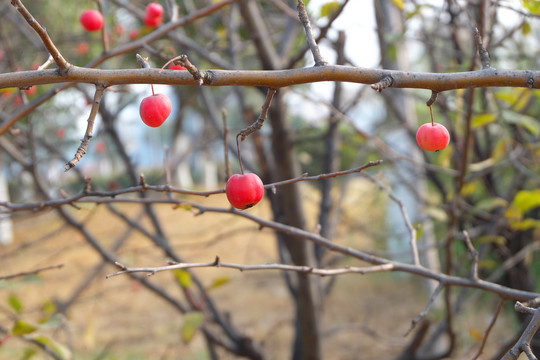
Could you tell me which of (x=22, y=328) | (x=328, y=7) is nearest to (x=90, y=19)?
(x=328, y=7)

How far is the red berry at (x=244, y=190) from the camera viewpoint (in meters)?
0.79

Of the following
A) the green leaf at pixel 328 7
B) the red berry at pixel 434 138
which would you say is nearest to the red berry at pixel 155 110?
the red berry at pixel 434 138

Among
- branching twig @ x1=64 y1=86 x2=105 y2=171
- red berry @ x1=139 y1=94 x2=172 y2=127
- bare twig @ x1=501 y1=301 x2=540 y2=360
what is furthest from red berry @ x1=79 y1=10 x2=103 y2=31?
bare twig @ x1=501 y1=301 x2=540 y2=360

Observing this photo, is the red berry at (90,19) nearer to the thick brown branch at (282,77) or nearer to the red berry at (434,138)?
the thick brown branch at (282,77)

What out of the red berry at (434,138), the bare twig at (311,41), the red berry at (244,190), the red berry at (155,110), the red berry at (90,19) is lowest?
the red berry at (244,190)

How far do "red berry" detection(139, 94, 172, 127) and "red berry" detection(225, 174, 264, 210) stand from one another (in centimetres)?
14

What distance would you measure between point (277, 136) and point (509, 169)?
80.3 inches

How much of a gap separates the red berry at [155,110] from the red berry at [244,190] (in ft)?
0.47

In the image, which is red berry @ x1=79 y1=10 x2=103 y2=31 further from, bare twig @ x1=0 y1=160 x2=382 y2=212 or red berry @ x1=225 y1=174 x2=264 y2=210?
red berry @ x1=225 y1=174 x2=264 y2=210

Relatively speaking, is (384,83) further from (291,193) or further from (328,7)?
(291,193)

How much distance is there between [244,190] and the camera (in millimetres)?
791

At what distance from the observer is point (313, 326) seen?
1.92 meters

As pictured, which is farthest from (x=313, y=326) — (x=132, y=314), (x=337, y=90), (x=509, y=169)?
(x=132, y=314)

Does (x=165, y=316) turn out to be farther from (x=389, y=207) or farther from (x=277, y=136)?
(x=277, y=136)
